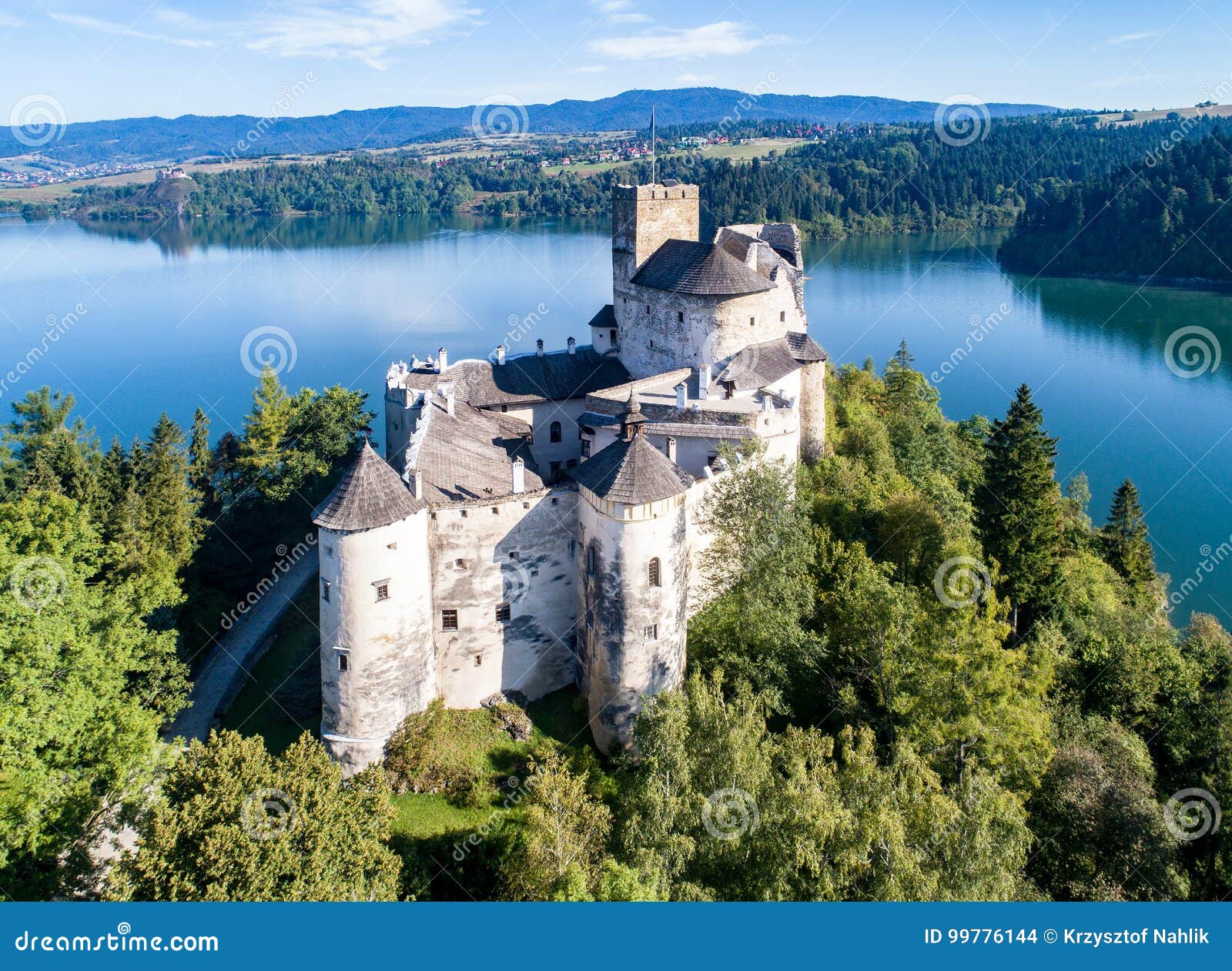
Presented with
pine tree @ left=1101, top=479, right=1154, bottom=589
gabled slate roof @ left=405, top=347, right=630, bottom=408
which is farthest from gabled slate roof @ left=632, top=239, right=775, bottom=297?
pine tree @ left=1101, top=479, right=1154, bottom=589

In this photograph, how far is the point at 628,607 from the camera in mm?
25109

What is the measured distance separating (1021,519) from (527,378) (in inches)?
699

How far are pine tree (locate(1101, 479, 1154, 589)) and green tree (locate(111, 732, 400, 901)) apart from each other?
3231cm

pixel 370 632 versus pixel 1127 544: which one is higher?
pixel 370 632

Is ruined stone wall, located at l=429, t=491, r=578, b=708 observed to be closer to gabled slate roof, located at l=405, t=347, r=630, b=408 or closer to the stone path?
the stone path

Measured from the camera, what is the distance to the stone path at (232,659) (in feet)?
92.7

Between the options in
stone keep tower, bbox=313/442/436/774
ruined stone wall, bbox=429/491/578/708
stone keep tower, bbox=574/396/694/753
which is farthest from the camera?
ruined stone wall, bbox=429/491/578/708

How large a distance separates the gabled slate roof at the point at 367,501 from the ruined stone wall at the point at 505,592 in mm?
1572

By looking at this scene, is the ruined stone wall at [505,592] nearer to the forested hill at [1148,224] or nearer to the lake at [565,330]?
the lake at [565,330]

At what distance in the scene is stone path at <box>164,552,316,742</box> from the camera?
28250 mm

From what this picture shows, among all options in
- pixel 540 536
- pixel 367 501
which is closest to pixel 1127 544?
pixel 540 536

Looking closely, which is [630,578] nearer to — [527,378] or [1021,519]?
[527,378]

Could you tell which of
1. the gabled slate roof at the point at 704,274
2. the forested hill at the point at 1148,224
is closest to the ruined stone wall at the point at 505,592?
the gabled slate roof at the point at 704,274

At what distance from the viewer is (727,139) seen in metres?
191
